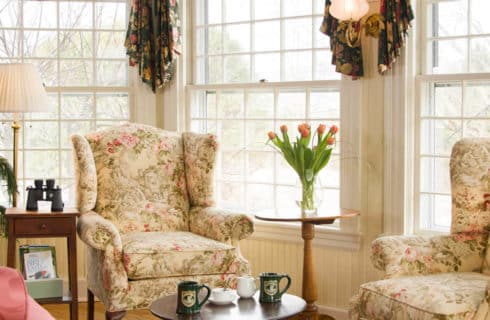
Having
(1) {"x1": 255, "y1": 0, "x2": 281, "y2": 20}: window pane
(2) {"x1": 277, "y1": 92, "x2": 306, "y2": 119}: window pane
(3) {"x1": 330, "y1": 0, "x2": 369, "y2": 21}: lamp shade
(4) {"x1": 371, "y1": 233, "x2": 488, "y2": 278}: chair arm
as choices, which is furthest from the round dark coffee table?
(1) {"x1": 255, "y1": 0, "x2": 281, "y2": 20}: window pane

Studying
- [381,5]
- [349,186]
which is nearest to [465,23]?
[381,5]

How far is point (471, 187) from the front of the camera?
375 cm

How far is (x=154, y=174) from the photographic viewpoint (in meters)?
4.71

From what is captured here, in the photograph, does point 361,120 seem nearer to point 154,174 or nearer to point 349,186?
point 349,186

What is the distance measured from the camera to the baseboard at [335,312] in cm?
467

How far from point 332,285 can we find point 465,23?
1.72 metres

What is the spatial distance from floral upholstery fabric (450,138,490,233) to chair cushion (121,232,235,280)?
119 cm

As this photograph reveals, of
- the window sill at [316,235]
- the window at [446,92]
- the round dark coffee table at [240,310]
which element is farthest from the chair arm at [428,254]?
the window sill at [316,235]

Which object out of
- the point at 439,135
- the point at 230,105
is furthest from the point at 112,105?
the point at 439,135

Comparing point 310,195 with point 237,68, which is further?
point 237,68

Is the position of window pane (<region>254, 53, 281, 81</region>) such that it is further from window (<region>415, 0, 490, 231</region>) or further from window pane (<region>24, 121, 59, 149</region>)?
window pane (<region>24, 121, 59, 149</region>)

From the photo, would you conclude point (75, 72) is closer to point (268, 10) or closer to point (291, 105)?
point (268, 10)

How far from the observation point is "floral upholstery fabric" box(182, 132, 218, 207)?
15.3ft

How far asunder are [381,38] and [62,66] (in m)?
2.30
